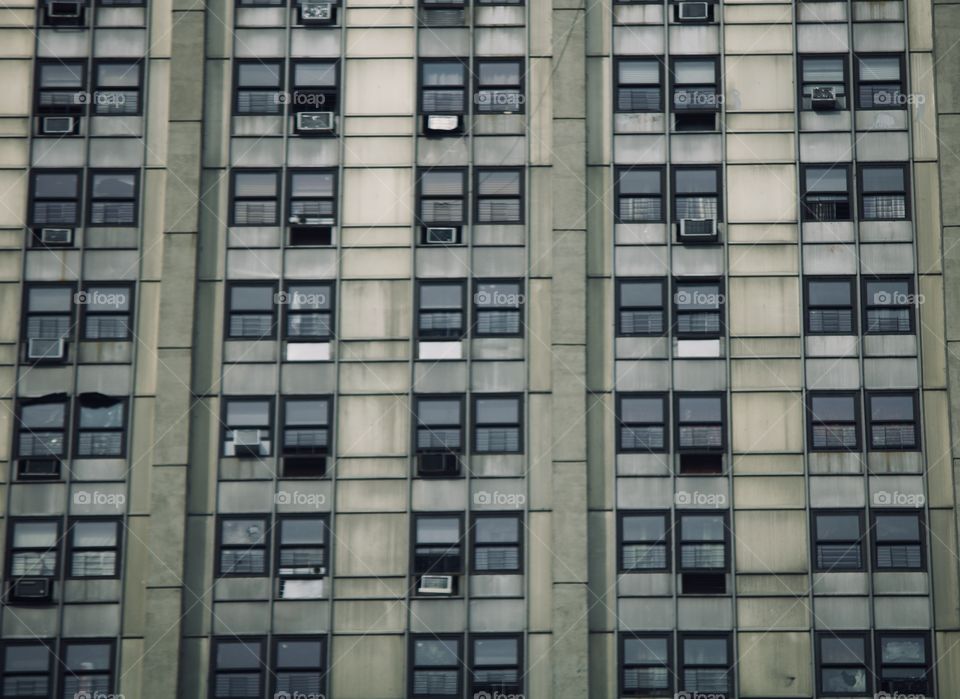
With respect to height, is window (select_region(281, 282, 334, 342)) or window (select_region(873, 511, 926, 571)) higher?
window (select_region(281, 282, 334, 342))

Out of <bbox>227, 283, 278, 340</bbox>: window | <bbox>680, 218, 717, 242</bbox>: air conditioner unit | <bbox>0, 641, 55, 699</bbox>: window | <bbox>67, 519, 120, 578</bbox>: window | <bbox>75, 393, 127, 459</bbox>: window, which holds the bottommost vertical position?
<bbox>0, 641, 55, 699</bbox>: window

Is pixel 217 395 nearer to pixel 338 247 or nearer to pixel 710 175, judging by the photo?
pixel 338 247

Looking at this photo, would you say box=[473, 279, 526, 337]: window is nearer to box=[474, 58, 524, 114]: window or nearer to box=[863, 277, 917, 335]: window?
box=[474, 58, 524, 114]: window

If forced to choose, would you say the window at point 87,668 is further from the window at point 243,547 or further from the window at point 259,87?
the window at point 259,87

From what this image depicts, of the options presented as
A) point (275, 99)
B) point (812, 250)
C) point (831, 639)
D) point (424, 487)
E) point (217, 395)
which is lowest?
point (831, 639)

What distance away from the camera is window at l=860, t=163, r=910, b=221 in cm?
3544

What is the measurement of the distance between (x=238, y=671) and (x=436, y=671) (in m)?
4.47

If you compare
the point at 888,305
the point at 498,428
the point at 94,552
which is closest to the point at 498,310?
the point at 498,428

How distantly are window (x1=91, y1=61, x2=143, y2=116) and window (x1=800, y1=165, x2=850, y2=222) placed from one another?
16.4 meters

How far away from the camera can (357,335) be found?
34.8 metres

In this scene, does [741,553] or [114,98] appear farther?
[114,98]

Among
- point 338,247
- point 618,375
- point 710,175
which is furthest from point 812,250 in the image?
point 338,247

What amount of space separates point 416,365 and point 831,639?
1135cm

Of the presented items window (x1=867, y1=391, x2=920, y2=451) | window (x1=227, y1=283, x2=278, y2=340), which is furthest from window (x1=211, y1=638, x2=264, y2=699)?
window (x1=867, y1=391, x2=920, y2=451)
